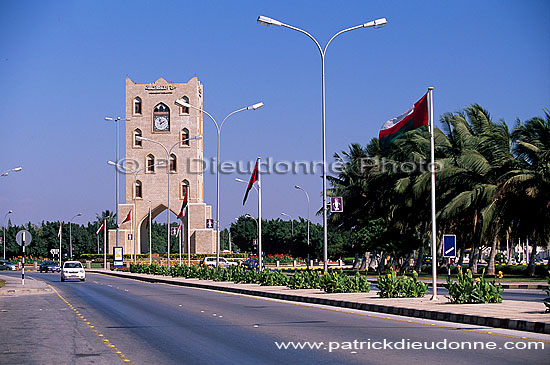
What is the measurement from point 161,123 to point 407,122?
266 feet

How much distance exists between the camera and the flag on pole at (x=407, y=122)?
23531 millimetres

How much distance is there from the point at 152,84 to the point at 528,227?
71109 mm

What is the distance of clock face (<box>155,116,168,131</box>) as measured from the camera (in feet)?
336

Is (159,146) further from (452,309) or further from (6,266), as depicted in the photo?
(452,309)

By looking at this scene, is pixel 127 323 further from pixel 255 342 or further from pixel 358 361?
pixel 358 361

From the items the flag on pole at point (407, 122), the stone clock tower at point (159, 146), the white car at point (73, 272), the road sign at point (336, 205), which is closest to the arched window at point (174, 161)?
the stone clock tower at point (159, 146)

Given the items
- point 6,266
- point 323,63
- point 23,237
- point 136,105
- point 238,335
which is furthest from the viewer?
point 136,105

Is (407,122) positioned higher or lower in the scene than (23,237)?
higher

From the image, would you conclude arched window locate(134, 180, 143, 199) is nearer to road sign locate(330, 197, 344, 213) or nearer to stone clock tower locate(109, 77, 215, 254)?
stone clock tower locate(109, 77, 215, 254)

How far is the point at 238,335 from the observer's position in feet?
49.1

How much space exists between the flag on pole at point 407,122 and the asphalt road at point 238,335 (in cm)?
632

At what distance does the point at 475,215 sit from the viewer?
46.6 m

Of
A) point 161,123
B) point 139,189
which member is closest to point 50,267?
point 139,189

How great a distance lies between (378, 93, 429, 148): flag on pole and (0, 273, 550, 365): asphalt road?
6.32 meters
